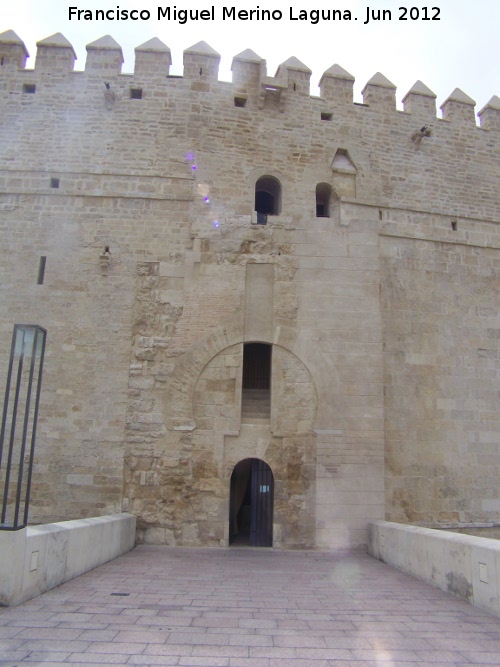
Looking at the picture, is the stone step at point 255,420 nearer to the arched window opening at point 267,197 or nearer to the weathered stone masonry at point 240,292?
the weathered stone masonry at point 240,292

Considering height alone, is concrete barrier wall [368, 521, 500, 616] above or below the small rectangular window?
below

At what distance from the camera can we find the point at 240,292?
30.4 feet

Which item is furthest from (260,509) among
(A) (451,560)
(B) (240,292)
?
(A) (451,560)

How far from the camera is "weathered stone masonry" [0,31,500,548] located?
8633mm

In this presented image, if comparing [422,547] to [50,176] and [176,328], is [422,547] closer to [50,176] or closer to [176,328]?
[176,328]

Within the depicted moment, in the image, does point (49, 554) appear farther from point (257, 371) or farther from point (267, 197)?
point (267, 197)

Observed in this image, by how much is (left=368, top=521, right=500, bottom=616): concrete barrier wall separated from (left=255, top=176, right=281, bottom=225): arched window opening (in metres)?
5.96

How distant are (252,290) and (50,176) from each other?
4223 mm

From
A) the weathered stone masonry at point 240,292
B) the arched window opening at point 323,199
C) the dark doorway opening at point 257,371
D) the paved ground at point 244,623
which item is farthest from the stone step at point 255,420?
Answer: the arched window opening at point 323,199

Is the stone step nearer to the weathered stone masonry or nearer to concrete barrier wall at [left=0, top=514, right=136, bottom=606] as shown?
the weathered stone masonry

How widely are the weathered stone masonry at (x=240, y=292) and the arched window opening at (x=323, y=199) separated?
0.06 m

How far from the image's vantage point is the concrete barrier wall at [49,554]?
14.4ft

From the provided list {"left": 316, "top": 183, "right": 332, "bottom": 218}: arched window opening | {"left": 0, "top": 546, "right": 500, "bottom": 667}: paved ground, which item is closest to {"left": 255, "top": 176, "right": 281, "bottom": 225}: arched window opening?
{"left": 316, "top": 183, "right": 332, "bottom": 218}: arched window opening

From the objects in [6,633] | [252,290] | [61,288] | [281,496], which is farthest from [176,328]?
[6,633]
